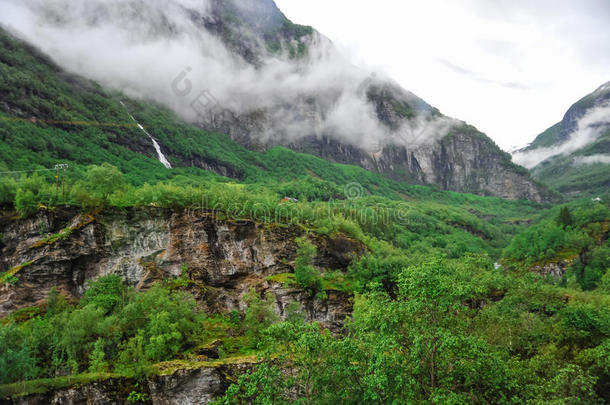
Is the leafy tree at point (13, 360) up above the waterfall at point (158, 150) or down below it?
below

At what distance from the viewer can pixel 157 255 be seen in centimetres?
5147

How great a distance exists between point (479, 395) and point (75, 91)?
→ 162m

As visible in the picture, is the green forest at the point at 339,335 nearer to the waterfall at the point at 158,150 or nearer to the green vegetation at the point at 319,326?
the green vegetation at the point at 319,326

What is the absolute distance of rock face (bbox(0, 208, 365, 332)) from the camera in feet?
146

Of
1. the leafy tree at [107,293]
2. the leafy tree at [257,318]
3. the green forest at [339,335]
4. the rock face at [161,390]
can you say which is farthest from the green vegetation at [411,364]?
the leafy tree at [107,293]

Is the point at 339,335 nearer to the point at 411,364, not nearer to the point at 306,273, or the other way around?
the point at 306,273

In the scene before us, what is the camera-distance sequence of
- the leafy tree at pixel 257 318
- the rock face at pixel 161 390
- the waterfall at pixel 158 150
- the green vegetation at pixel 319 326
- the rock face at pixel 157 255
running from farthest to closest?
the waterfall at pixel 158 150
the rock face at pixel 157 255
the leafy tree at pixel 257 318
the rock face at pixel 161 390
the green vegetation at pixel 319 326

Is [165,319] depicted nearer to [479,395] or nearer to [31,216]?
[31,216]

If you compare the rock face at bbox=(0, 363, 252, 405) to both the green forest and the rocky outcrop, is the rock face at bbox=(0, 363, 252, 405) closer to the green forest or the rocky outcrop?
the green forest

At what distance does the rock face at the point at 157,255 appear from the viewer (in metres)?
44.5

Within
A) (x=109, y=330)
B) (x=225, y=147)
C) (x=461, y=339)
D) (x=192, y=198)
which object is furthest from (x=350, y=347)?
(x=225, y=147)

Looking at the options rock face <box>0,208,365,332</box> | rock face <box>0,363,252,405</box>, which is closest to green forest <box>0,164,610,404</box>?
rock face <box>0,363,252,405</box>

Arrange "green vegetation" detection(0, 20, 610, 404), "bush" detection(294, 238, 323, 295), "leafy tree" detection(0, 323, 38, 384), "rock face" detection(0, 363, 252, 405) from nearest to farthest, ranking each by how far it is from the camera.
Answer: "green vegetation" detection(0, 20, 610, 404)
"leafy tree" detection(0, 323, 38, 384)
"rock face" detection(0, 363, 252, 405)
"bush" detection(294, 238, 323, 295)

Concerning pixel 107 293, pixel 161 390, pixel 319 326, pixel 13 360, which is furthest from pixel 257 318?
pixel 13 360
